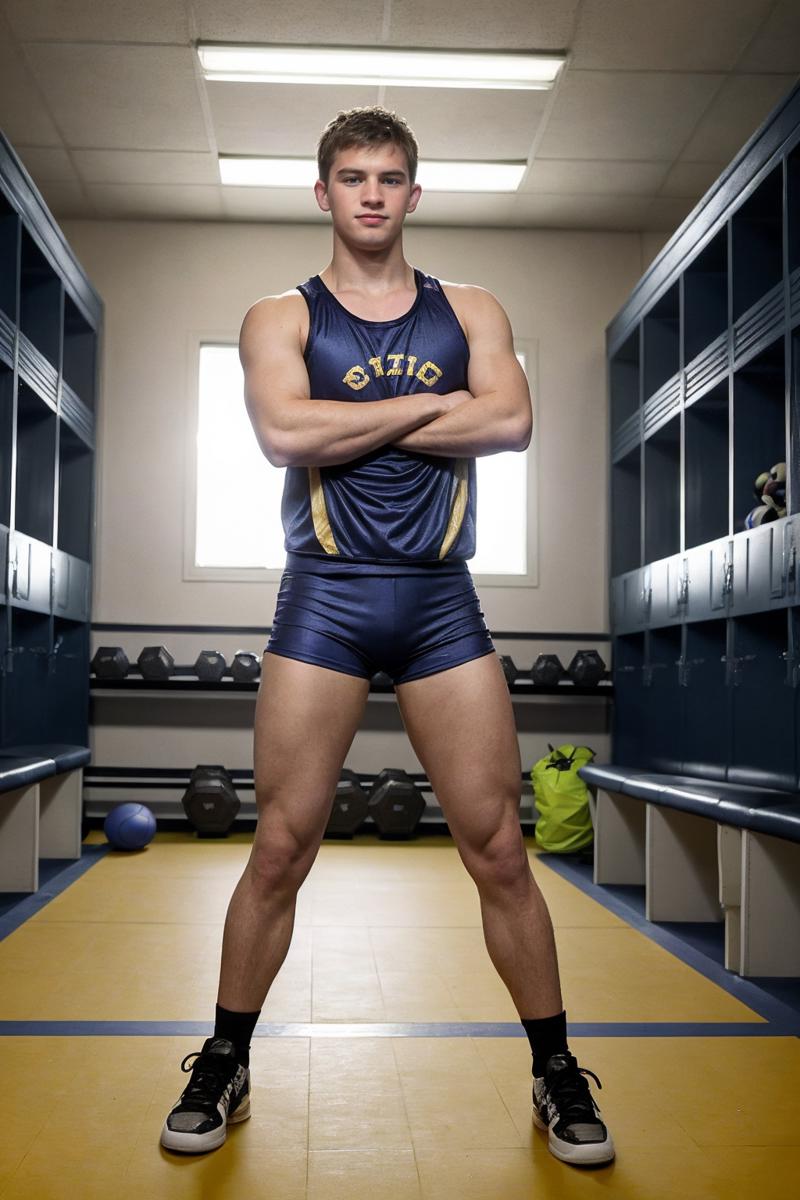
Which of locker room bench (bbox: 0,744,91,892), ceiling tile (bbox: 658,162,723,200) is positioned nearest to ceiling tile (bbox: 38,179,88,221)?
locker room bench (bbox: 0,744,91,892)

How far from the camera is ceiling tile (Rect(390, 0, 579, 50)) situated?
4453 millimetres

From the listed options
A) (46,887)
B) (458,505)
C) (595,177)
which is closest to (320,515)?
(458,505)

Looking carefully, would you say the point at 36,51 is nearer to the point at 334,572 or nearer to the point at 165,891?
the point at 165,891

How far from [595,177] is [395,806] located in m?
3.28

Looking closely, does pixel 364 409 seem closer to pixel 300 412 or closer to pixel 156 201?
pixel 300 412

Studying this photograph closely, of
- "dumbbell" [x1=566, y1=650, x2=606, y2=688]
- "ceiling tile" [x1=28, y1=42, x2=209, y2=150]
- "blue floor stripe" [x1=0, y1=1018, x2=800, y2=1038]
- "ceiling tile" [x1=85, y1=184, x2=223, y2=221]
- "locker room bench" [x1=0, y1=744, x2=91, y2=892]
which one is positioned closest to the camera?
"blue floor stripe" [x1=0, y1=1018, x2=800, y2=1038]

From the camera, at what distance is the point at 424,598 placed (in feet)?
6.17

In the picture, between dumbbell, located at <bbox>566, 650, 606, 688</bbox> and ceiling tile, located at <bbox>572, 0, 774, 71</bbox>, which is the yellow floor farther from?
ceiling tile, located at <bbox>572, 0, 774, 71</bbox>

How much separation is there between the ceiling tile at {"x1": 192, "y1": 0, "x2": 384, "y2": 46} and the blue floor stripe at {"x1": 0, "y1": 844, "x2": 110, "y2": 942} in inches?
130

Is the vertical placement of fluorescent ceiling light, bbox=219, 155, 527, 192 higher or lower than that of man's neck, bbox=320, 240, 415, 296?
higher

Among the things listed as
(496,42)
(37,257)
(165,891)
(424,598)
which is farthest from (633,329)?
(424,598)

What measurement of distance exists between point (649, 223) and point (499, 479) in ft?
5.31

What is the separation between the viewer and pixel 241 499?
6473mm

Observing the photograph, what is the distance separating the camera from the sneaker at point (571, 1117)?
5.76 feet
